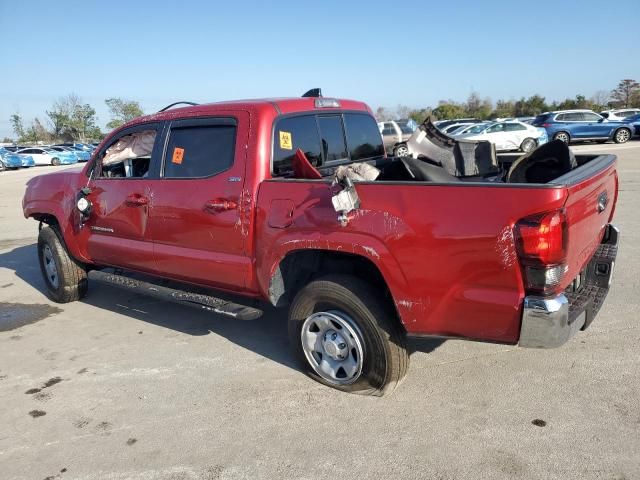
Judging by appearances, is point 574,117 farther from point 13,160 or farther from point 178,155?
point 13,160

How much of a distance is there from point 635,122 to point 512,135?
805 centimetres

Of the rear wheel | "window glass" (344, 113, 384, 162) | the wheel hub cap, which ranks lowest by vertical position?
the wheel hub cap

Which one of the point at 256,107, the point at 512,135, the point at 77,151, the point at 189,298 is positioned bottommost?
the point at 512,135

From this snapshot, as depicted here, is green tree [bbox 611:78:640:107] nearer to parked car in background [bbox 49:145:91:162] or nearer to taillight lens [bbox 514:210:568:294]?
parked car in background [bbox 49:145:91:162]

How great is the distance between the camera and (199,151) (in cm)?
408

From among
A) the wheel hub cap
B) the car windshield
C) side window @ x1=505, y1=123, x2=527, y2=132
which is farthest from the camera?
the car windshield

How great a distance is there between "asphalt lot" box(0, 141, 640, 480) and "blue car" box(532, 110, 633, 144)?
21430 millimetres

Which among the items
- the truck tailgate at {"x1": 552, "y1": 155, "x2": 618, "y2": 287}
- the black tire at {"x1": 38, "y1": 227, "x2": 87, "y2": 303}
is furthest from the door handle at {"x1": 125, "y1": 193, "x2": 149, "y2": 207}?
the truck tailgate at {"x1": 552, "y1": 155, "x2": 618, "y2": 287}

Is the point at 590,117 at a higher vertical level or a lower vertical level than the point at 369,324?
higher

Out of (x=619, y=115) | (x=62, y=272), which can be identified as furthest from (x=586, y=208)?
(x=619, y=115)

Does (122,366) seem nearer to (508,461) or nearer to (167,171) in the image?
(167,171)

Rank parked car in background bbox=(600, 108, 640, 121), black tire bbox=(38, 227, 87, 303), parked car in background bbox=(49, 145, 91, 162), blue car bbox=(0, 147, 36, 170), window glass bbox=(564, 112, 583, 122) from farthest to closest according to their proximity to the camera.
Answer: parked car in background bbox=(49, 145, 91, 162)
blue car bbox=(0, 147, 36, 170)
parked car in background bbox=(600, 108, 640, 121)
window glass bbox=(564, 112, 583, 122)
black tire bbox=(38, 227, 87, 303)

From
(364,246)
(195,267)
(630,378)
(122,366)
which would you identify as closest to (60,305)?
(122,366)

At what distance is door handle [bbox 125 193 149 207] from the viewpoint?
4398 mm
